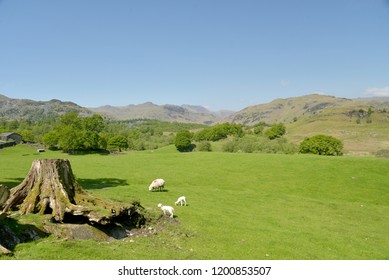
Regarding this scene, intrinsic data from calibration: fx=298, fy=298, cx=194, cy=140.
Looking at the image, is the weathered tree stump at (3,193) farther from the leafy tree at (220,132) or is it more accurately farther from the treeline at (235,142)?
the leafy tree at (220,132)

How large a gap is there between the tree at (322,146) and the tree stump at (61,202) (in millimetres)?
103041

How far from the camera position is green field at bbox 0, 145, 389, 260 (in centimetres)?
1475

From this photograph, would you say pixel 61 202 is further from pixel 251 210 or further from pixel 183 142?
pixel 183 142

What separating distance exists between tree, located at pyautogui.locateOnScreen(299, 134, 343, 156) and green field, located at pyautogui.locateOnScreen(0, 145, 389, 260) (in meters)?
48.6


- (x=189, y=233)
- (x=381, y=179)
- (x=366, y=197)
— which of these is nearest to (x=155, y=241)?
(x=189, y=233)

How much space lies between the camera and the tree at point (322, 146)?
10938cm

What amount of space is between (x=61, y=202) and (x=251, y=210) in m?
18.3

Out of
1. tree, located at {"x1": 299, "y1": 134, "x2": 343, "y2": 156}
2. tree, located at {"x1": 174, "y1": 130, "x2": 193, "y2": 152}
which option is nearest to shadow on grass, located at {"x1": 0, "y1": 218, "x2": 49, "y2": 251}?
tree, located at {"x1": 299, "y1": 134, "x2": 343, "y2": 156}

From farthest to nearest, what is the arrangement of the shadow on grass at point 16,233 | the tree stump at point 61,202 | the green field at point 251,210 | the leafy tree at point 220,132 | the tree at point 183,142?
1. the leafy tree at point 220,132
2. the tree at point 183,142
3. the tree stump at point 61,202
4. the green field at point 251,210
5. the shadow on grass at point 16,233

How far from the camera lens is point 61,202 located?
15820 millimetres

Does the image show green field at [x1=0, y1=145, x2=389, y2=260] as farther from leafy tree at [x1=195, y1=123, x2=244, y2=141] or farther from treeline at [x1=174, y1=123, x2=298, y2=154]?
leafy tree at [x1=195, y1=123, x2=244, y2=141]

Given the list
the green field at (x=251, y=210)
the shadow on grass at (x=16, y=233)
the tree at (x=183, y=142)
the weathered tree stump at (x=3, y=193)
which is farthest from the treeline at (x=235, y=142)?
the shadow on grass at (x=16, y=233)

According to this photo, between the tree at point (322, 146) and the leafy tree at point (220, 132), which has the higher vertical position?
the leafy tree at point (220, 132)
